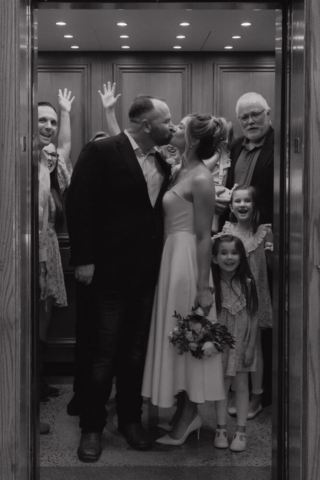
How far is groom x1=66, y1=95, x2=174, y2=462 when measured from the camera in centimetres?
320

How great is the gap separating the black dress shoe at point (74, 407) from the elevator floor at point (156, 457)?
3 cm

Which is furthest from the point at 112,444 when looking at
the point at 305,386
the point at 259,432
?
the point at 305,386

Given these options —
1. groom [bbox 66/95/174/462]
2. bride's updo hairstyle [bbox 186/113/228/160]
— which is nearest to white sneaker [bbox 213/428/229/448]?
groom [bbox 66/95/174/462]

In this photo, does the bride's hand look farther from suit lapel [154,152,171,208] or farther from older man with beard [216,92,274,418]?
older man with beard [216,92,274,418]

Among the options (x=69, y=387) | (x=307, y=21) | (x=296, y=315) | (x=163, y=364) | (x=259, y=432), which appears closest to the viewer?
(x=307, y=21)

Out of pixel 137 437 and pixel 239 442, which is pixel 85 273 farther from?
pixel 239 442

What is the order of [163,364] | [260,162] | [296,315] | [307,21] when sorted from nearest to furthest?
[307,21], [296,315], [163,364], [260,162]

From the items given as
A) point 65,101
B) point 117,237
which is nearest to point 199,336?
point 117,237

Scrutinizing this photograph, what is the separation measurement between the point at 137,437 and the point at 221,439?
41cm

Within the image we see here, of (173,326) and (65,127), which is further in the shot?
(65,127)

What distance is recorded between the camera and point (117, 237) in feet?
10.5

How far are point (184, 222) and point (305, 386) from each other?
4.09 ft

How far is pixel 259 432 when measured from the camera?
363cm

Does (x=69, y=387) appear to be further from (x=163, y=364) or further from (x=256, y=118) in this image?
(x=256, y=118)
